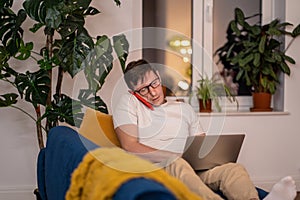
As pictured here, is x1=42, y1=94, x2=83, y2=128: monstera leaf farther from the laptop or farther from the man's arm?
the laptop

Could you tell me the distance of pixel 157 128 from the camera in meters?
2.76

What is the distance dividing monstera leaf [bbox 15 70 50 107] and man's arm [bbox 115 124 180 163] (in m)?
0.63

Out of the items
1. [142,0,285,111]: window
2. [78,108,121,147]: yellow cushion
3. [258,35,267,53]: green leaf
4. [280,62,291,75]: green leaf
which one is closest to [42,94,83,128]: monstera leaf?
[78,108,121,147]: yellow cushion

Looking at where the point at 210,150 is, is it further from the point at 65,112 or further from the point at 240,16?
the point at 240,16

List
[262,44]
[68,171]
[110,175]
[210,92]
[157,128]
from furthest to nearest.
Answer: [210,92] → [262,44] → [157,128] → [68,171] → [110,175]

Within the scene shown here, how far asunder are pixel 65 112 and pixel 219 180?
3.48 feet

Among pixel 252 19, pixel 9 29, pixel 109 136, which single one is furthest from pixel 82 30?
pixel 252 19

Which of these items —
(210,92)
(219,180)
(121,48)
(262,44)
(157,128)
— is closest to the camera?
(219,180)

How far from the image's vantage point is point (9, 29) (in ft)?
10.0

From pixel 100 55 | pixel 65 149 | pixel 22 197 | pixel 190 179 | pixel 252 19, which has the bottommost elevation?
pixel 22 197

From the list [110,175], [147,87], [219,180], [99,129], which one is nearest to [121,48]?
[147,87]

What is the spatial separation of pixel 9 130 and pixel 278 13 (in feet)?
7.86

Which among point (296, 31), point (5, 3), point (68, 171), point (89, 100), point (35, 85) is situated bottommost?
point (68, 171)

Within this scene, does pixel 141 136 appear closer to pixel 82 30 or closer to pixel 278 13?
pixel 82 30
